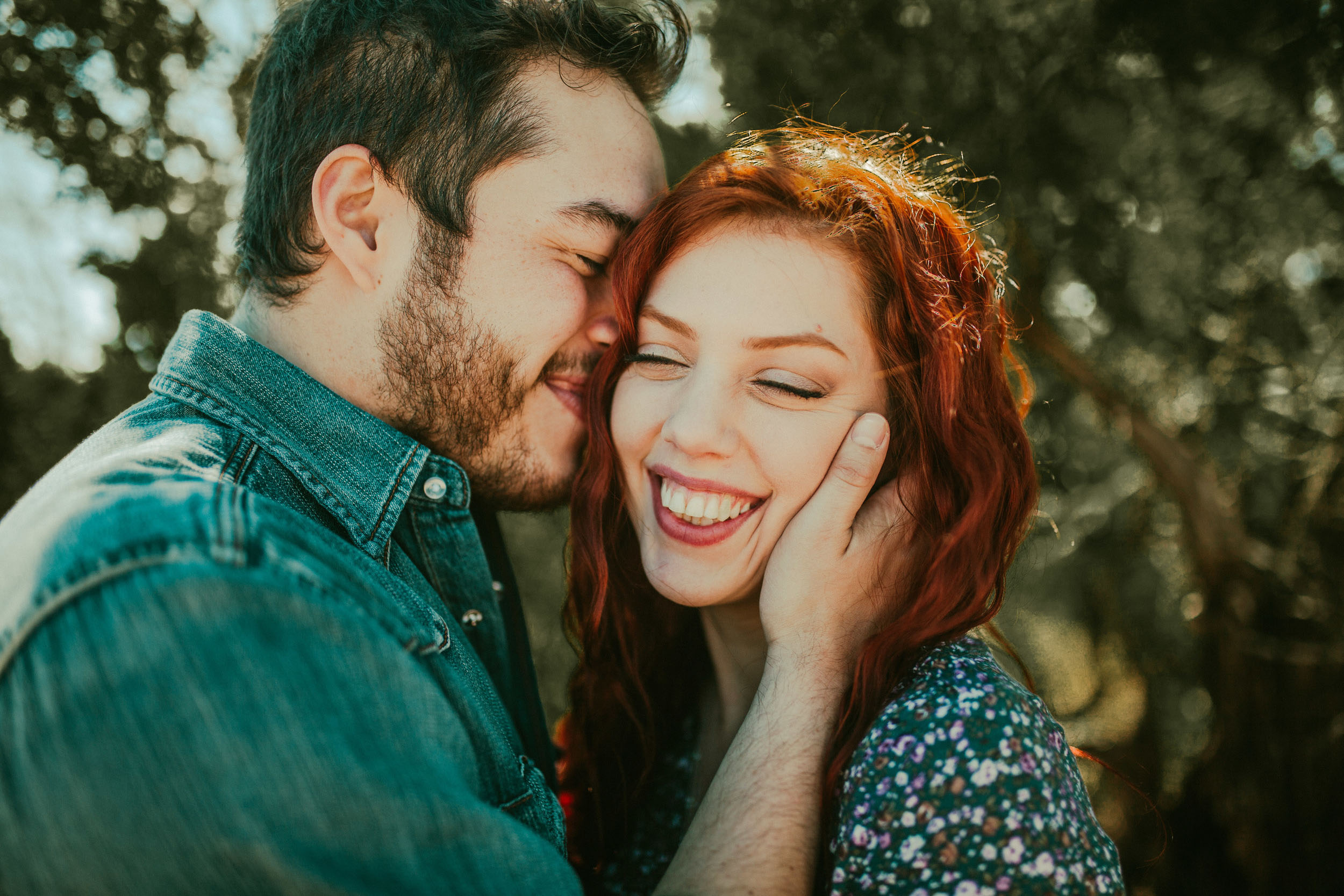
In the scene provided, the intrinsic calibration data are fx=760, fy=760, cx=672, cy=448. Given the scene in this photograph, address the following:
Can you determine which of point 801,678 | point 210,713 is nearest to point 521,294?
point 801,678

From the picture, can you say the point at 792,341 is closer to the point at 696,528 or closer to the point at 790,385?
the point at 790,385

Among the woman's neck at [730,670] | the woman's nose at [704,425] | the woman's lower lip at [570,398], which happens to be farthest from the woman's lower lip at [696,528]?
the woman's lower lip at [570,398]

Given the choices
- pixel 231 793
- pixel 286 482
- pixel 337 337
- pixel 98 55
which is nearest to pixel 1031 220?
pixel 337 337

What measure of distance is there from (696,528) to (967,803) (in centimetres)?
97

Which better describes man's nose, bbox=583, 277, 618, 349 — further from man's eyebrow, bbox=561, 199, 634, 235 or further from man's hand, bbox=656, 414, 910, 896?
man's hand, bbox=656, 414, 910, 896

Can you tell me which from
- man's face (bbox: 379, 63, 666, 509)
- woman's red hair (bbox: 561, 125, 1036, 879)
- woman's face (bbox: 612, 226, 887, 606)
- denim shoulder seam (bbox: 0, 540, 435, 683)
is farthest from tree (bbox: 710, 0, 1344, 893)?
denim shoulder seam (bbox: 0, 540, 435, 683)

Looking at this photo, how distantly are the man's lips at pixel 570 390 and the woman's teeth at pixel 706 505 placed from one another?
1.71ft

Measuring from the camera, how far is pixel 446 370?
2.24 m

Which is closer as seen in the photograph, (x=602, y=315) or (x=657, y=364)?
(x=657, y=364)

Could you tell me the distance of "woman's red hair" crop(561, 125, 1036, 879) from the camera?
6.39 feet

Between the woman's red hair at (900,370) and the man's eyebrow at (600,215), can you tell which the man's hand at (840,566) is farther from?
the man's eyebrow at (600,215)

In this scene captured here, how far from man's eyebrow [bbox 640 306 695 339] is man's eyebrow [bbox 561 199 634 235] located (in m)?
0.31

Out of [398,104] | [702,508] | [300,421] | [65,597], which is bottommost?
[65,597]

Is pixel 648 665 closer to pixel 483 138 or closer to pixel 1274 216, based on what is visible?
pixel 483 138
